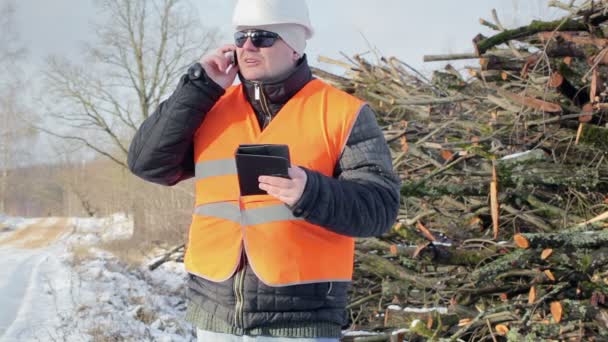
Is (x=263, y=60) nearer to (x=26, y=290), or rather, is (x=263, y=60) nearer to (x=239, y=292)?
(x=239, y=292)

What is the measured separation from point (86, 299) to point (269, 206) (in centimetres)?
780

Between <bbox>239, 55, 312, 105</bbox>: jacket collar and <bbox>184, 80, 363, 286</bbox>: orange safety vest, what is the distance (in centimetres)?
3

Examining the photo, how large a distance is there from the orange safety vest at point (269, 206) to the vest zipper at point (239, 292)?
→ 3cm

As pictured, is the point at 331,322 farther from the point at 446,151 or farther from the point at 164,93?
the point at 164,93

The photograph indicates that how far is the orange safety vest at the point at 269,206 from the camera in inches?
74.4

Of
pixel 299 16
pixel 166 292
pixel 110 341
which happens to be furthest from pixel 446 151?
pixel 166 292

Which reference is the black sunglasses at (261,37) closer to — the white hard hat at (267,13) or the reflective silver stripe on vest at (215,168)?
the white hard hat at (267,13)

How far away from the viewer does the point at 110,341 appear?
6.57m

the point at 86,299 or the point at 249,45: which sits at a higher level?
the point at 249,45

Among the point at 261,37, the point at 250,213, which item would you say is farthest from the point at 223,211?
the point at 261,37

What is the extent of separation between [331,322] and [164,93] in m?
21.3

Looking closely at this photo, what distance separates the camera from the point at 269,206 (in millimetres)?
1912

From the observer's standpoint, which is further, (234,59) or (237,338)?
(234,59)

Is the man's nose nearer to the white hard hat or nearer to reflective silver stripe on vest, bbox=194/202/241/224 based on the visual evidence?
the white hard hat
